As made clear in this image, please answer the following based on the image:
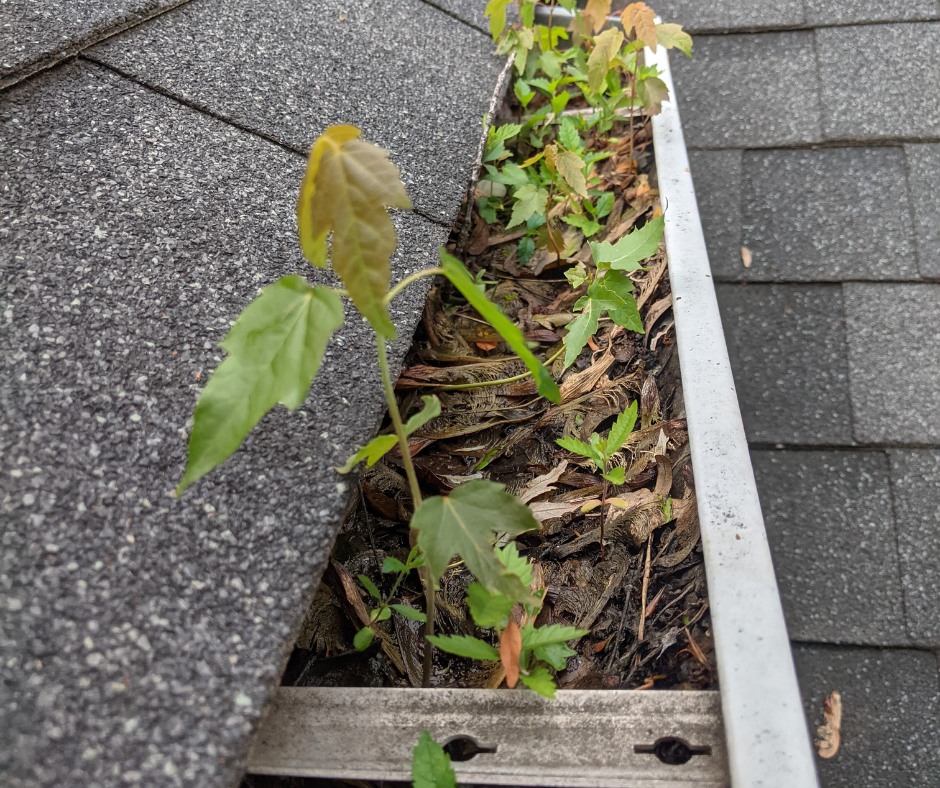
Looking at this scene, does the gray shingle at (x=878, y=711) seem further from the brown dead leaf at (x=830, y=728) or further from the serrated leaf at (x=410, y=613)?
the serrated leaf at (x=410, y=613)

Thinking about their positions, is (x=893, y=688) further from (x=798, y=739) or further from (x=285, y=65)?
(x=285, y=65)

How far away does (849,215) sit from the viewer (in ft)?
4.69

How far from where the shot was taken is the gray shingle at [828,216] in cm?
138

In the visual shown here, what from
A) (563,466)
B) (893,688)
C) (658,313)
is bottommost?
(893,688)

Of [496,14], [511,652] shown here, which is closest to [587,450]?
[511,652]

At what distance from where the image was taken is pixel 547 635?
0.61 m

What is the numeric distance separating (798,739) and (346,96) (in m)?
0.95

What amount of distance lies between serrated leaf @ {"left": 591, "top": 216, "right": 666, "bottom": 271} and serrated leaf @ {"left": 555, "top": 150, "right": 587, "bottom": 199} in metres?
0.23

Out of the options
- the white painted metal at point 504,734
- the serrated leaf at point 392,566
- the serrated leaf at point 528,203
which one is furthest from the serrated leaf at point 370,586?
the serrated leaf at point 528,203

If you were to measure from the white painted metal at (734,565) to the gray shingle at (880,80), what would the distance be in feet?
3.02

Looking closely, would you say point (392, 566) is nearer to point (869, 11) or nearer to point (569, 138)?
point (569, 138)

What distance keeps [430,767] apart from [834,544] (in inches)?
36.1

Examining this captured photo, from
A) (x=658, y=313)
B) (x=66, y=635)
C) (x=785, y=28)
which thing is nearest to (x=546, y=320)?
(x=658, y=313)

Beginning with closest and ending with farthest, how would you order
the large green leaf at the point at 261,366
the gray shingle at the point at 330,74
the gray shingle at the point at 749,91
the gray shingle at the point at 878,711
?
the large green leaf at the point at 261,366 < the gray shingle at the point at 330,74 < the gray shingle at the point at 878,711 < the gray shingle at the point at 749,91
